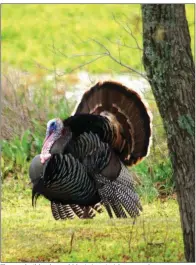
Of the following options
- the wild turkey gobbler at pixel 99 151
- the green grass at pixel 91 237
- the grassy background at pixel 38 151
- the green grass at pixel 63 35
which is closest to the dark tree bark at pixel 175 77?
the grassy background at pixel 38 151

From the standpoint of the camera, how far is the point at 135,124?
6902 millimetres

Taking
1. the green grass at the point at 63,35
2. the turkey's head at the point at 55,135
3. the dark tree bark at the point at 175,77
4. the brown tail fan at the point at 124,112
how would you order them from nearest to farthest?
1. the dark tree bark at the point at 175,77
2. the turkey's head at the point at 55,135
3. the brown tail fan at the point at 124,112
4. the green grass at the point at 63,35

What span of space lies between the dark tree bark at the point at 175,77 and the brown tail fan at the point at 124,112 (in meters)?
1.33

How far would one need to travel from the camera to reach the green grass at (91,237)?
6195 millimetres

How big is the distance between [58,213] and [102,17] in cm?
556

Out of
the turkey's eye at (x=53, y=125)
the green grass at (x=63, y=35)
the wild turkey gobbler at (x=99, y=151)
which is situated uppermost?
the turkey's eye at (x=53, y=125)

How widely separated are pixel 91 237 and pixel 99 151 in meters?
0.69

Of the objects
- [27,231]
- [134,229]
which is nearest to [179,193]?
[134,229]

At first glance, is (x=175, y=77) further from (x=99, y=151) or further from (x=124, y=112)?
(x=124, y=112)

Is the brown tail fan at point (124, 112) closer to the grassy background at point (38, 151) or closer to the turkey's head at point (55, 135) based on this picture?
the grassy background at point (38, 151)

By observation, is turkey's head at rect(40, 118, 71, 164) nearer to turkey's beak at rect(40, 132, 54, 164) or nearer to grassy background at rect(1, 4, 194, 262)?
turkey's beak at rect(40, 132, 54, 164)

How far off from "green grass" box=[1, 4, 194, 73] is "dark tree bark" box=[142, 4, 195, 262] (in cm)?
486

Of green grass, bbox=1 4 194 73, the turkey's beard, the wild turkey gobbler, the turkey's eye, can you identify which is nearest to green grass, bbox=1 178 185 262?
the wild turkey gobbler

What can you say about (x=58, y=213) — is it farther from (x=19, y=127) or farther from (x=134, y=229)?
(x=19, y=127)
